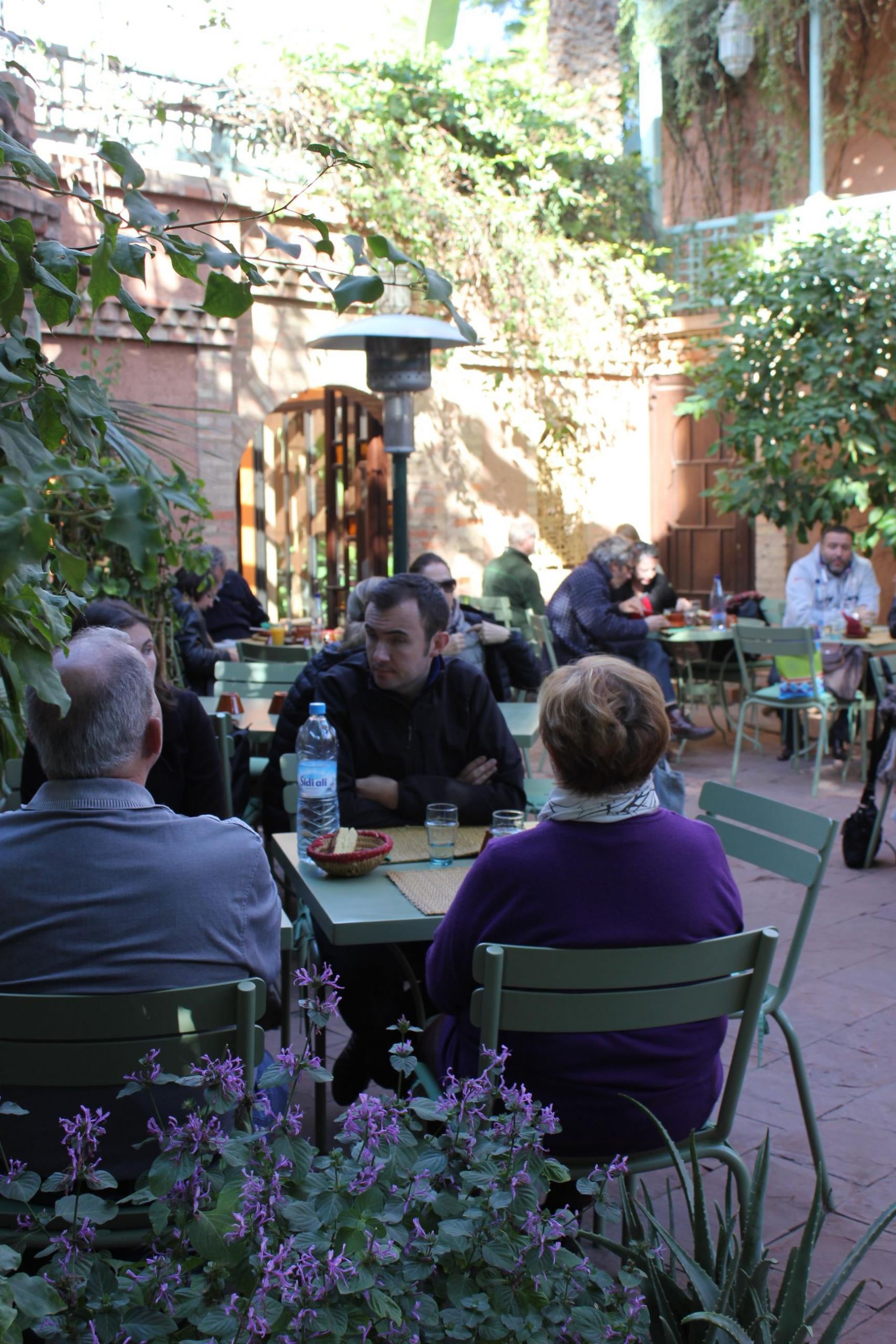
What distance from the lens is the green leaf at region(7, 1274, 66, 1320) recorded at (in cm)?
121

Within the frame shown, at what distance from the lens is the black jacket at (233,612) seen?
8422 mm

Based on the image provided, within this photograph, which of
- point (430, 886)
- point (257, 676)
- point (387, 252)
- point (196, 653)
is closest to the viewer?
point (387, 252)

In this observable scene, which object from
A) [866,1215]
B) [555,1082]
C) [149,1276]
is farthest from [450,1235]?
[866,1215]

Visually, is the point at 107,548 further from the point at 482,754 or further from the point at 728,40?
the point at 728,40

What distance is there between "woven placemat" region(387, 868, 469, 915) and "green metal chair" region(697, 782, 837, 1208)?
64 cm

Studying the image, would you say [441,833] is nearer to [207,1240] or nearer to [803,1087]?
[803,1087]

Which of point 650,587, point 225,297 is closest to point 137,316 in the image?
point 225,297

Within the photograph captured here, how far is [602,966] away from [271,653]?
199 inches

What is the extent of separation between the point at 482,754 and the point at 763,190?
499 inches

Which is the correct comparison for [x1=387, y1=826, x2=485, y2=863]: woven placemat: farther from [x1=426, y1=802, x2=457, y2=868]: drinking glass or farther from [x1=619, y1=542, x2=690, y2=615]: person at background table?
[x1=619, y1=542, x2=690, y2=615]: person at background table

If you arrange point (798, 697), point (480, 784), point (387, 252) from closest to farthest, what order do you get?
point (387, 252), point (480, 784), point (798, 697)

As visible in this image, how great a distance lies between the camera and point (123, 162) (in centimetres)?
142

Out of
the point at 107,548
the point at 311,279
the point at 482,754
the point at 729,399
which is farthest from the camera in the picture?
the point at 729,399

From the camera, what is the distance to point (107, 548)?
18.7 ft
